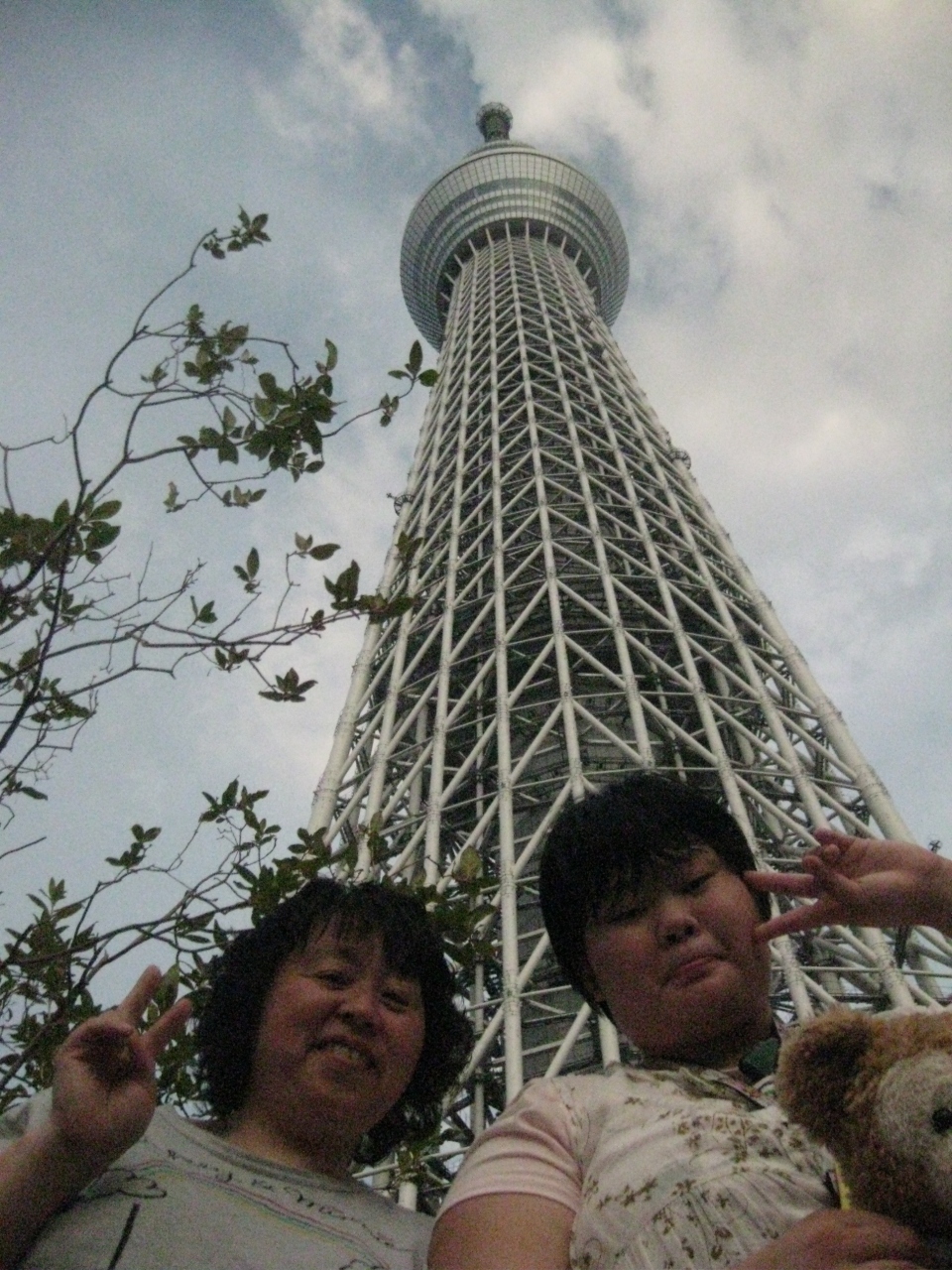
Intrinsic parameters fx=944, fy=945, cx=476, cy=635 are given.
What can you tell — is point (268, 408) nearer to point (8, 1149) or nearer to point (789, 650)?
point (8, 1149)

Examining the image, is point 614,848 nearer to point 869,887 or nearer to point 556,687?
point 869,887

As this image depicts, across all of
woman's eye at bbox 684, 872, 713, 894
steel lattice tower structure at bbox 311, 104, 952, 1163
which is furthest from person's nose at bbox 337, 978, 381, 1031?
steel lattice tower structure at bbox 311, 104, 952, 1163

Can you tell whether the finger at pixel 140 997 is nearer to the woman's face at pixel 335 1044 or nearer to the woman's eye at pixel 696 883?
the woman's face at pixel 335 1044

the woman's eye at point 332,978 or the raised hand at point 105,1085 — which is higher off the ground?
the woman's eye at point 332,978

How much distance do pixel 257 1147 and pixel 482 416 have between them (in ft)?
72.1

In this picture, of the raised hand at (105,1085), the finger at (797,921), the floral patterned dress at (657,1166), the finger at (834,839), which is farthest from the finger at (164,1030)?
the finger at (834,839)

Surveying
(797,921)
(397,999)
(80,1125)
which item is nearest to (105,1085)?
(80,1125)

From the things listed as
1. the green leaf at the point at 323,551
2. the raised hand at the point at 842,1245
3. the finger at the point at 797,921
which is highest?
the green leaf at the point at 323,551

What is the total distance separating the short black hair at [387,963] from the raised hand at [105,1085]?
94 centimetres

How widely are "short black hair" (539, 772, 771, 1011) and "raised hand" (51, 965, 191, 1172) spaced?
1.15m

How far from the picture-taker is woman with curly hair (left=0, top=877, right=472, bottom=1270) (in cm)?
188

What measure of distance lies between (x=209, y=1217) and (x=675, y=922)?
4.13 feet

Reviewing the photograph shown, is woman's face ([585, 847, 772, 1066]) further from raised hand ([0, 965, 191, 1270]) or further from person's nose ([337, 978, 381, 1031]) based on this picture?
raised hand ([0, 965, 191, 1270])

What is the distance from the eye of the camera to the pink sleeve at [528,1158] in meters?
1.96
